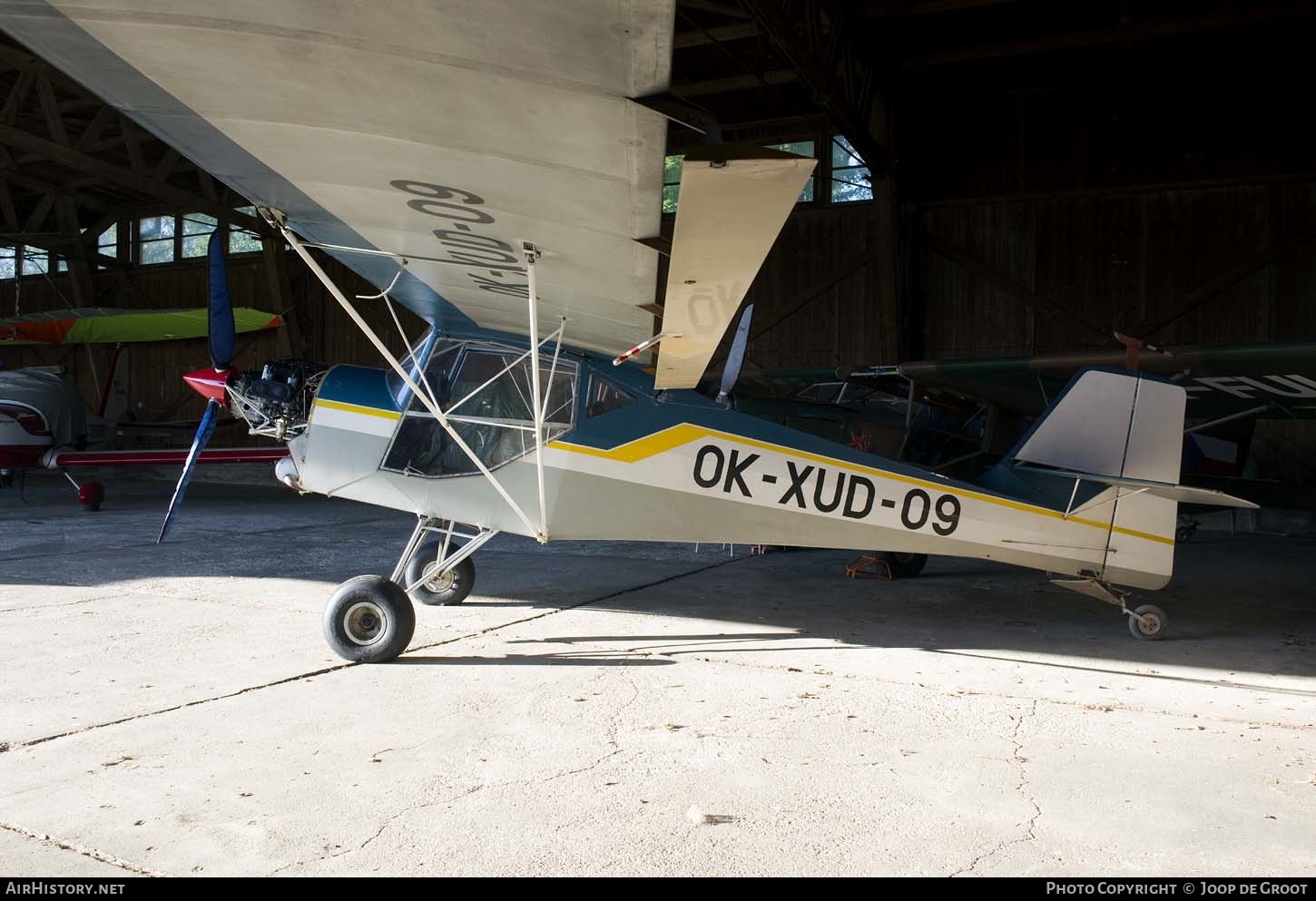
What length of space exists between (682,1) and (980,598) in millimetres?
9180

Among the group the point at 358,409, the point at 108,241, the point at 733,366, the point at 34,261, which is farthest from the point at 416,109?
the point at 34,261

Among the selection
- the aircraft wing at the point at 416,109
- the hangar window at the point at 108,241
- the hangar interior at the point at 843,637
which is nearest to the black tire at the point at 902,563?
the hangar interior at the point at 843,637

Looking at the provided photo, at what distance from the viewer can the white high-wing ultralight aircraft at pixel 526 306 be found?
2.57 metres

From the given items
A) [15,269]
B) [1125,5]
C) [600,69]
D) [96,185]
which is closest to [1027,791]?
[600,69]

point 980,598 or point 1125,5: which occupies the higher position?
point 1125,5

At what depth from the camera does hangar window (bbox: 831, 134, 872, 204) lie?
57.7 ft

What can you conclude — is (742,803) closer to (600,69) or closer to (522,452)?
(600,69)

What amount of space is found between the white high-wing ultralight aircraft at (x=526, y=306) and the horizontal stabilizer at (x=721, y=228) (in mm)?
15

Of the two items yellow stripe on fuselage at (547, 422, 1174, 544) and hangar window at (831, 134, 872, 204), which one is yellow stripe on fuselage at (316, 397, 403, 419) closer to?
yellow stripe on fuselage at (547, 422, 1174, 544)

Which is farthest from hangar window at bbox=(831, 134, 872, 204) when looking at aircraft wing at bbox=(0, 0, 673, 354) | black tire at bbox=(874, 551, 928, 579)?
aircraft wing at bbox=(0, 0, 673, 354)

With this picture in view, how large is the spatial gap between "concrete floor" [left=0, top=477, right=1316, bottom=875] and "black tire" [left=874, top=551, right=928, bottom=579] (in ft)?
2.72

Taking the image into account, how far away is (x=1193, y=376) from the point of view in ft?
26.9

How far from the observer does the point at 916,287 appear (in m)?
17.1

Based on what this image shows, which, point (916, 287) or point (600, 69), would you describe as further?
point (916, 287)
